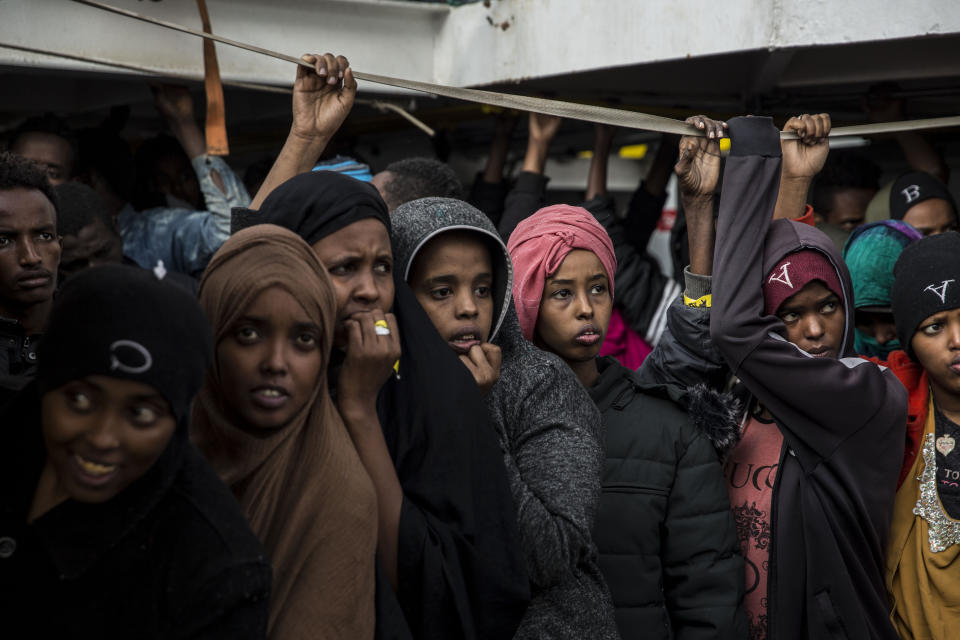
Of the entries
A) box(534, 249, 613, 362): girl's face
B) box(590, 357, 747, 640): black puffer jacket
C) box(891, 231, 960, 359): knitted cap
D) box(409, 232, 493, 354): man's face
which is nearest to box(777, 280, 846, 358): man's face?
box(891, 231, 960, 359): knitted cap

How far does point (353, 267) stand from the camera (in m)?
2.02

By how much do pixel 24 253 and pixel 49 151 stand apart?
4.86ft

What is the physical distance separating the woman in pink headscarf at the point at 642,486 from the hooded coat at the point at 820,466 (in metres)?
0.15

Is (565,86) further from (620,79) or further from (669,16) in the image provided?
(669,16)

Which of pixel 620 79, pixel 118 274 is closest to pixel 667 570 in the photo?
pixel 118 274

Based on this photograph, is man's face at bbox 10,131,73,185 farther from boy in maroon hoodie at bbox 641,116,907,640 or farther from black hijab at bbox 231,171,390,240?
boy in maroon hoodie at bbox 641,116,907,640

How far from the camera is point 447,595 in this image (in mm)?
1836

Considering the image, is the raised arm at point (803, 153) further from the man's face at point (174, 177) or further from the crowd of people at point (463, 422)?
the man's face at point (174, 177)

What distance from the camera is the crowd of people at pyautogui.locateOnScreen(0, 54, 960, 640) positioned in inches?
57.9

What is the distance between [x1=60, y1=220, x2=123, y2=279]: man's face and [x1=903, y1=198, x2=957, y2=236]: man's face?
320cm

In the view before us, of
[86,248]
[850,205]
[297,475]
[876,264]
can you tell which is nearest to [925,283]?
[876,264]

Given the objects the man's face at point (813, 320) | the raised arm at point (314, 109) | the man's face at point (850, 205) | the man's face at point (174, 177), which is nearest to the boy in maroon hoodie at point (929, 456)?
the man's face at point (813, 320)

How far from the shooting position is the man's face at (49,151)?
12.8ft

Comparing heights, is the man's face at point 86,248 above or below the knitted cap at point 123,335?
below
